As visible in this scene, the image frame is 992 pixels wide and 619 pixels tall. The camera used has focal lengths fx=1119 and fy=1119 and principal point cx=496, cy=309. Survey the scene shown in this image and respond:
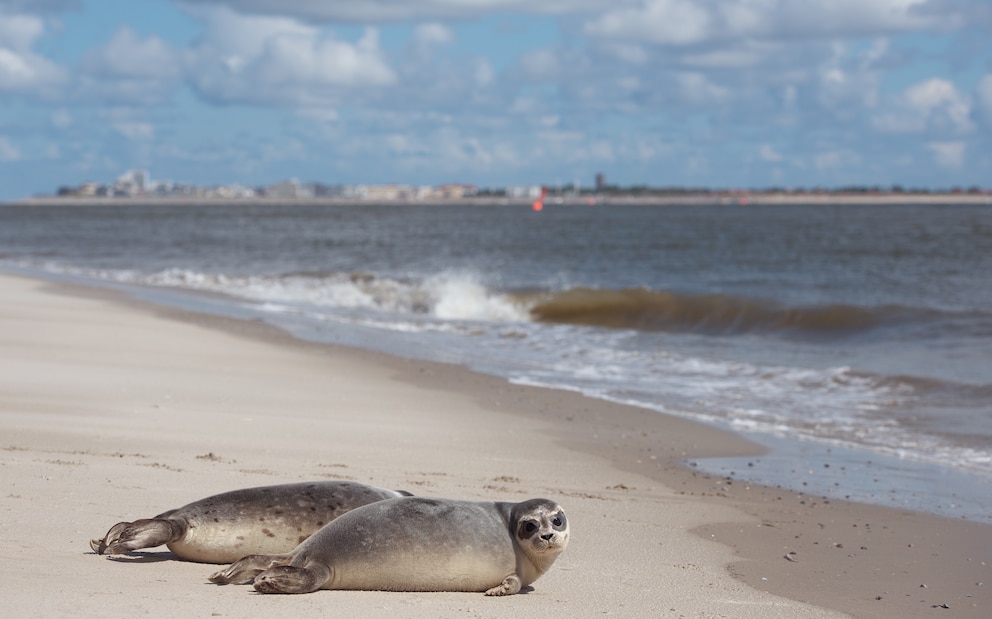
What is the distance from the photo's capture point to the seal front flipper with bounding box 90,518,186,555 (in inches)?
190

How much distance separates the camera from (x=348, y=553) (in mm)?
4633

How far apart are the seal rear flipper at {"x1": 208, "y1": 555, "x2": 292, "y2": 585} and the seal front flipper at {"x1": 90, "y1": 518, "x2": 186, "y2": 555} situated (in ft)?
1.06

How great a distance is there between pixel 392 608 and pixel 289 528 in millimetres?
840

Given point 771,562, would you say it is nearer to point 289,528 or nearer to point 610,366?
point 289,528

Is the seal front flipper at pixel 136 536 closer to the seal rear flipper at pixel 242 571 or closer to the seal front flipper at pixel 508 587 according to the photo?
the seal rear flipper at pixel 242 571

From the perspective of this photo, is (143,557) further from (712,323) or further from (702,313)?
(702,313)

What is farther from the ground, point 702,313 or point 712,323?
point 702,313

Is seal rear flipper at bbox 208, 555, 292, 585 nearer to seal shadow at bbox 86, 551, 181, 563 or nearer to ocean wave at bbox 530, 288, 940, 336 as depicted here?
seal shadow at bbox 86, 551, 181, 563

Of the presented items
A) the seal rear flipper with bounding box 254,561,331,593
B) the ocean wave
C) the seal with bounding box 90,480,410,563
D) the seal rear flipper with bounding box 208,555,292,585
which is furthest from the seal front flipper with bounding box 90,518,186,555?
the ocean wave

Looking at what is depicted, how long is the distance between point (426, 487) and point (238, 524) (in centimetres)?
219

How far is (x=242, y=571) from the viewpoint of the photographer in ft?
15.2

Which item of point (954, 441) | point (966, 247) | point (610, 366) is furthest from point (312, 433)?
point (966, 247)

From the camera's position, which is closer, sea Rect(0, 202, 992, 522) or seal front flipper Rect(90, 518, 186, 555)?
seal front flipper Rect(90, 518, 186, 555)

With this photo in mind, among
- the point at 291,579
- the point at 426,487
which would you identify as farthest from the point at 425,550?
the point at 426,487
